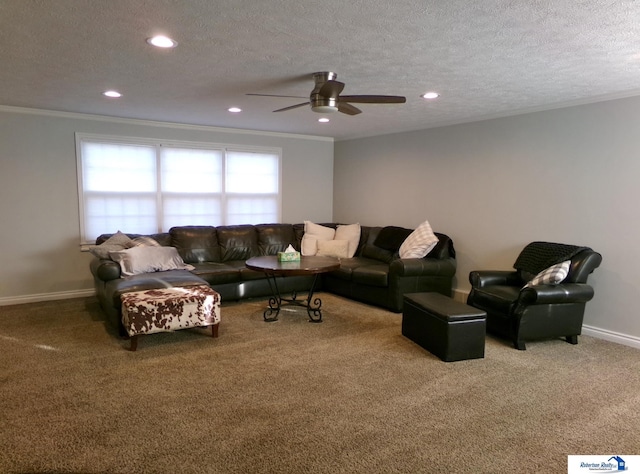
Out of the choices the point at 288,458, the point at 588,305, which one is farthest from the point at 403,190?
the point at 288,458

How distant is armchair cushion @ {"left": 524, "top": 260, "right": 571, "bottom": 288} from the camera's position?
3701mm

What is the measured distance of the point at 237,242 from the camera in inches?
226

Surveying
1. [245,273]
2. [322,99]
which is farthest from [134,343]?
[322,99]

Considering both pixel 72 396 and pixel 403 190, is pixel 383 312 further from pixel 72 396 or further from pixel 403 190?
pixel 72 396

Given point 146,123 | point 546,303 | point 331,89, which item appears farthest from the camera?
point 146,123

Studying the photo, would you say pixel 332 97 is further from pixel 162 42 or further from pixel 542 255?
pixel 542 255

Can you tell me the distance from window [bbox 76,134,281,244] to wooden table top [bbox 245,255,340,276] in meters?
1.97

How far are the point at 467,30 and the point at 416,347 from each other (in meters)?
2.56

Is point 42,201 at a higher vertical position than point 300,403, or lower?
higher

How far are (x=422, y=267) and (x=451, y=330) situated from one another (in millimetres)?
1568

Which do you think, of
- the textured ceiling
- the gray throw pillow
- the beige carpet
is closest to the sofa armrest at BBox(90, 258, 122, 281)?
the gray throw pillow

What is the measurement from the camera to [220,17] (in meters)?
2.24

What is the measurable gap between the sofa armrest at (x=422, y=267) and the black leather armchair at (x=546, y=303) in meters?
0.80

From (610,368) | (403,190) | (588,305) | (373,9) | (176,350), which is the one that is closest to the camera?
(373,9)
